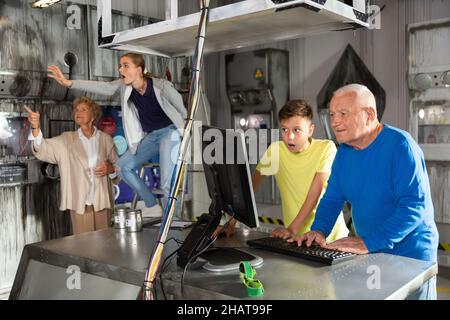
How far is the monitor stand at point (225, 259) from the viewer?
4.79 ft

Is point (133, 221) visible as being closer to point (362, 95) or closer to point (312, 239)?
point (312, 239)

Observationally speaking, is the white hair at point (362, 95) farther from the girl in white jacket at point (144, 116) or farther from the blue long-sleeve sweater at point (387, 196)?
the girl in white jacket at point (144, 116)

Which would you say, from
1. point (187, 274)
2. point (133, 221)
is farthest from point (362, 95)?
point (133, 221)

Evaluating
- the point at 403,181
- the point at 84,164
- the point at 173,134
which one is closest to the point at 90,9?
the point at 84,164

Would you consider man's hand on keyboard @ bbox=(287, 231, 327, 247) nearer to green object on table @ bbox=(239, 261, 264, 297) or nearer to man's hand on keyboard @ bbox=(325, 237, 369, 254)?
man's hand on keyboard @ bbox=(325, 237, 369, 254)

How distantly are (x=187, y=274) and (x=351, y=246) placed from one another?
2.03 feet

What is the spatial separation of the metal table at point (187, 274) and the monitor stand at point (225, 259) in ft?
0.07

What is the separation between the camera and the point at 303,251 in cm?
159

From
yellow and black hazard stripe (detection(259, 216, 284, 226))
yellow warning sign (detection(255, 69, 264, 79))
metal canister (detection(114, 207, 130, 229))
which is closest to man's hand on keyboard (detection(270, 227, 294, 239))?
metal canister (detection(114, 207, 130, 229))

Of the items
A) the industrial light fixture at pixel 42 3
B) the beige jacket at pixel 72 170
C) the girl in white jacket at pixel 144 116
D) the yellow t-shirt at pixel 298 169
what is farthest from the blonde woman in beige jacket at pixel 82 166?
the yellow t-shirt at pixel 298 169

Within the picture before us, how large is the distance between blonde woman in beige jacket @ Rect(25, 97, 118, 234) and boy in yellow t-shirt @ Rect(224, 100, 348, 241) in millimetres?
1573

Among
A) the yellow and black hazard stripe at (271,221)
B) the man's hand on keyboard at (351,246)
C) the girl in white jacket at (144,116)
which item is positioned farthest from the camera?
the yellow and black hazard stripe at (271,221)

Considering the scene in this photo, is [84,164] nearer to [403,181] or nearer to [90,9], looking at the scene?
[90,9]

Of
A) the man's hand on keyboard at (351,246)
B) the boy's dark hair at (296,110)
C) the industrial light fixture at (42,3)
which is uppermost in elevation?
the industrial light fixture at (42,3)
